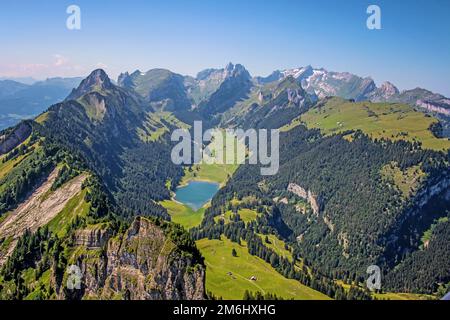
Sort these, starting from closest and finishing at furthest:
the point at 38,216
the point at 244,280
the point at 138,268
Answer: the point at 138,268 → the point at 244,280 → the point at 38,216

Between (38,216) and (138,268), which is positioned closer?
(138,268)

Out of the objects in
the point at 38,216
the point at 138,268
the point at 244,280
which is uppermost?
the point at 138,268

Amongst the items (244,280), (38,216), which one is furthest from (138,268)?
(38,216)

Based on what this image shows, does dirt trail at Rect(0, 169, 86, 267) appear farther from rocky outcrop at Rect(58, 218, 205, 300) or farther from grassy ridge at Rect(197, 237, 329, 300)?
grassy ridge at Rect(197, 237, 329, 300)

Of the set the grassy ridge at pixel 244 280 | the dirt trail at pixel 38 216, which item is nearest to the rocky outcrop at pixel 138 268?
the grassy ridge at pixel 244 280

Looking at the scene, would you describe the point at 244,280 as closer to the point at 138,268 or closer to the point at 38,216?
the point at 138,268

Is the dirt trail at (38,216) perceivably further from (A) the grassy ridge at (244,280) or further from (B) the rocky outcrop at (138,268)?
(A) the grassy ridge at (244,280)

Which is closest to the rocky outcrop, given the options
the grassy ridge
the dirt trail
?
the grassy ridge

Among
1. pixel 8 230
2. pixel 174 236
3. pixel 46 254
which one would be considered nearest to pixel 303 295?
pixel 174 236

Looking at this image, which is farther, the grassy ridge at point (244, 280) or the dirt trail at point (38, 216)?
the dirt trail at point (38, 216)
